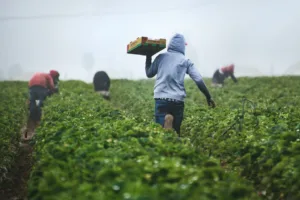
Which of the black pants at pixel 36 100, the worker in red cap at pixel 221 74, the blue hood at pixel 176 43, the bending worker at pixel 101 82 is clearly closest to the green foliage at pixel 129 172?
the blue hood at pixel 176 43

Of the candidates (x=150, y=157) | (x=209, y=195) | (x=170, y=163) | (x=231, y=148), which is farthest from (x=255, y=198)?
(x=231, y=148)

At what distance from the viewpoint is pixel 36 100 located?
12.9 m

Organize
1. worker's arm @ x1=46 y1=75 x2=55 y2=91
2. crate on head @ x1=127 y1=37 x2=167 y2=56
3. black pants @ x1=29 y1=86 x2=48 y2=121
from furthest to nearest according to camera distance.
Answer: worker's arm @ x1=46 y1=75 x2=55 y2=91, black pants @ x1=29 y1=86 x2=48 y2=121, crate on head @ x1=127 y1=37 x2=167 y2=56

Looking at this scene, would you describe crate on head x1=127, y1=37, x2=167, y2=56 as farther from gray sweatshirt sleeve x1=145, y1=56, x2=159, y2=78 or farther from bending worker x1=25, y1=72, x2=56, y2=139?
bending worker x1=25, y1=72, x2=56, y2=139

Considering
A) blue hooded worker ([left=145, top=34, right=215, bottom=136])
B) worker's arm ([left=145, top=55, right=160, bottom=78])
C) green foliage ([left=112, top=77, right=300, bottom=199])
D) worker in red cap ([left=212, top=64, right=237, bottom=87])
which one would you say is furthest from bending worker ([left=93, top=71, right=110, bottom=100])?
blue hooded worker ([left=145, top=34, right=215, bottom=136])

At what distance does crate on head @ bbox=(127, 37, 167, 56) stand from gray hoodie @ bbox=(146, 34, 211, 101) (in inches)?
7.5

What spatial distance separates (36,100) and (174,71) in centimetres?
819

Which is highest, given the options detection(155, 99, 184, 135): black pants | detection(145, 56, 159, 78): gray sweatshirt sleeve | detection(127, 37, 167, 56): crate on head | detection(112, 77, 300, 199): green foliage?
detection(127, 37, 167, 56): crate on head

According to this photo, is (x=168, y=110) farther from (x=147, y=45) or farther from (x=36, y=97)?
(x=36, y=97)

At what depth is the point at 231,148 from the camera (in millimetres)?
5707


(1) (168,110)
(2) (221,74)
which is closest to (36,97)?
(1) (168,110)

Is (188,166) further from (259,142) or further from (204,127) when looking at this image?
(204,127)

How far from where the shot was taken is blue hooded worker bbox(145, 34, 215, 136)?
6.37m

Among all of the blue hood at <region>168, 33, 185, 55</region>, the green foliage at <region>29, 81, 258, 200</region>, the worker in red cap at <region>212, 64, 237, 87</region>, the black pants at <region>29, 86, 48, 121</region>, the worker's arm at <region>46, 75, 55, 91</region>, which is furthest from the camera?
the worker in red cap at <region>212, 64, 237, 87</region>
